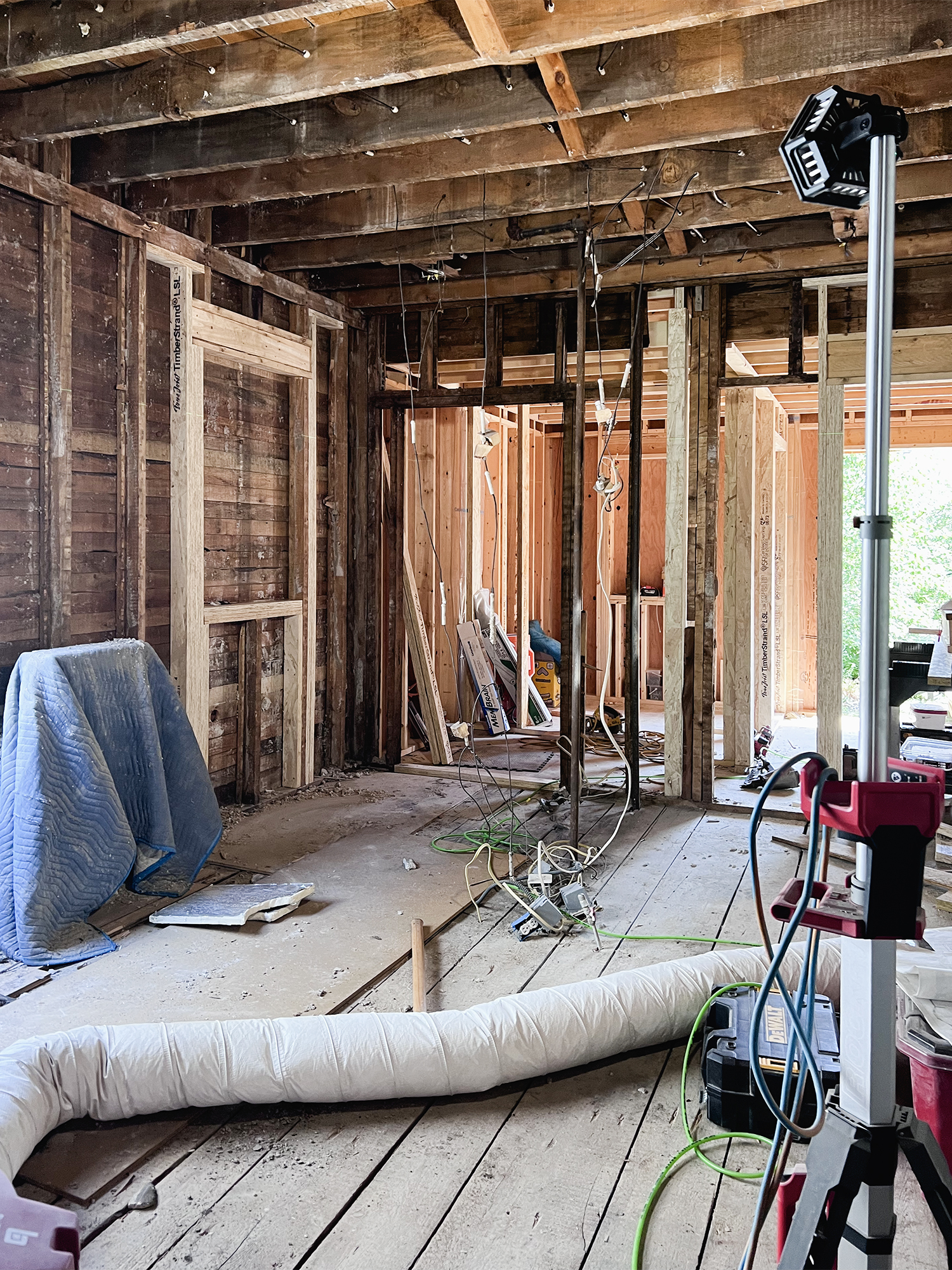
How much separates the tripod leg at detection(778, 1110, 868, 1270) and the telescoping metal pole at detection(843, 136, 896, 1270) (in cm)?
4

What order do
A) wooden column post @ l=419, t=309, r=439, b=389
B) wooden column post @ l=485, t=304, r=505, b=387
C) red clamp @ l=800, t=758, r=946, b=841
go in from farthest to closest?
wooden column post @ l=419, t=309, r=439, b=389 → wooden column post @ l=485, t=304, r=505, b=387 → red clamp @ l=800, t=758, r=946, b=841

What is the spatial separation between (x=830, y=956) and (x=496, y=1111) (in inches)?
36.1

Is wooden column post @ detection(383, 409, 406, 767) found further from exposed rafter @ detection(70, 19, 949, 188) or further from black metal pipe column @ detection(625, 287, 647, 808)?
exposed rafter @ detection(70, 19, 949, 188)

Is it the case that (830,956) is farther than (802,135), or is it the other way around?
(830,956)

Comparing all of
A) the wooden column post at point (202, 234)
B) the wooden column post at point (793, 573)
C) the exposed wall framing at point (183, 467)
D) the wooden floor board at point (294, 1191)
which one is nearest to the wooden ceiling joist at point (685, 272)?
the exposed wall framing at point (183, 467)

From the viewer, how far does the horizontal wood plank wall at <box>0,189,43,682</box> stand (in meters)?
3.31

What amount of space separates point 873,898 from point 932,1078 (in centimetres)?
77

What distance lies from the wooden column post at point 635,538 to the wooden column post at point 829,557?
0.85m

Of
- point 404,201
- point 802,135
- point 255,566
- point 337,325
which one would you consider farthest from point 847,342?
point 802,135

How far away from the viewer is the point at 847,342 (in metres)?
4.60

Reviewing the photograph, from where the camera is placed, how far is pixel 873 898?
A: 1215 mm

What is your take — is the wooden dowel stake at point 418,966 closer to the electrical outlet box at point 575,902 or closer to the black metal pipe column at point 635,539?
the electrical outlet box at point 575,902

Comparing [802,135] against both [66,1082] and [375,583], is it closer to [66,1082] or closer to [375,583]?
[66,1082]

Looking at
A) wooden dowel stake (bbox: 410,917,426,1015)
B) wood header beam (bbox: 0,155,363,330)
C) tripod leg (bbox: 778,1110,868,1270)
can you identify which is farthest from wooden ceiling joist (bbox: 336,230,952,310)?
tripod leg (bbox: 778,1110,868,1270)
